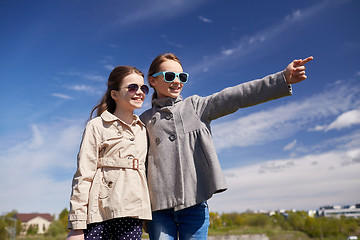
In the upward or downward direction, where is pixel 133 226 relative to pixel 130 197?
downward

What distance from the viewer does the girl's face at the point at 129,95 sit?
8.66ft

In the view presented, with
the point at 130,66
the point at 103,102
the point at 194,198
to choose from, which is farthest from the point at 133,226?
the point at 130,66

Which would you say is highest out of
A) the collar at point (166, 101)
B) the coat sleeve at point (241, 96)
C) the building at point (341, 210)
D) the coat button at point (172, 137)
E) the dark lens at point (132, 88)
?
the dark lens at point (132, 88)

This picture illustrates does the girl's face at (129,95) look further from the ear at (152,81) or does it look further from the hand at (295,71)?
the hand at (295,71)

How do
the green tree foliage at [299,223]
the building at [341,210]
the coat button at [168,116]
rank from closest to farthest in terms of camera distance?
1. the coat button at [168,116]
2. the green tree foliage at [299,223]
3. the building at [341,210]

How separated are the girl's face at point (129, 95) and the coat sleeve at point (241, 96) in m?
0.48

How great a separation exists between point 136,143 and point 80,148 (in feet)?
1.45

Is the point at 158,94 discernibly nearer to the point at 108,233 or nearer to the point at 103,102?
the point at 103,102

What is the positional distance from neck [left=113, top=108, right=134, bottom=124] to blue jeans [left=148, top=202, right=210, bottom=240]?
793mm

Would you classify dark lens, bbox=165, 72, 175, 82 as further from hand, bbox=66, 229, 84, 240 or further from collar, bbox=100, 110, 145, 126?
hand, bbox=66, 229, 84, 240

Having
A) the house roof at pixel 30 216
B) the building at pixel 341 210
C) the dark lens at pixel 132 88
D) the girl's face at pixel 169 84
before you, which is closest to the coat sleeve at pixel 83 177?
the dark lens at pixel 132 88

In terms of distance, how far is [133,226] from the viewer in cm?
231

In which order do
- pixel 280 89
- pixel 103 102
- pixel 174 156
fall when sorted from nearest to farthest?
pixel 280 89 < pixel 174 156 < pixel 103 102

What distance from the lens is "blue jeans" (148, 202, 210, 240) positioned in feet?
7.83
